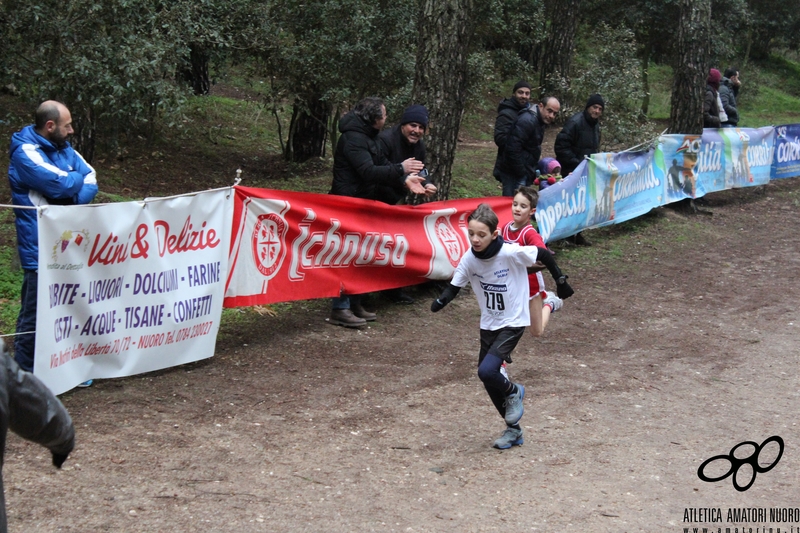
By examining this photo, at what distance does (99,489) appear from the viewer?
4926mm

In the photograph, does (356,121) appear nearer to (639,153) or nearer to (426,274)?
(426,274)

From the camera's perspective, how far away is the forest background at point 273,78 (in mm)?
9234

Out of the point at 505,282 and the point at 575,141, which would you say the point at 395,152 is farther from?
the point at 575,141

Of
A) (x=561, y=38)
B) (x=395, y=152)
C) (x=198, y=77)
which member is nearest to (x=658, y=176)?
(x=395, y=152)

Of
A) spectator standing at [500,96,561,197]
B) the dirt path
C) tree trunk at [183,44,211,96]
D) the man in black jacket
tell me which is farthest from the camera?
tree trunk at [183,44,211,96]

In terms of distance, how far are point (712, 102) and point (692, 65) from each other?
1784mm

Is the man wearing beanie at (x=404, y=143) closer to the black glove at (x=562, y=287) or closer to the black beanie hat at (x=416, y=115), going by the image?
A: the black beanie hat at (x=416, y=115)

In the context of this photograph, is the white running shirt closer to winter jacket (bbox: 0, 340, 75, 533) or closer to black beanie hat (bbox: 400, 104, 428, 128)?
black beanie hat (bbox: 400, 104, 428, 128)

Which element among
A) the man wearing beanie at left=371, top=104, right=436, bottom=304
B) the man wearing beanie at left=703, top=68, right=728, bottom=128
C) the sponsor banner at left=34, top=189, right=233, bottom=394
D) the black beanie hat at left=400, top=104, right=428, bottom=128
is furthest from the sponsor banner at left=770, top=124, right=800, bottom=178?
the sponsor banner at left=34, top=189, right=233, bottom=394

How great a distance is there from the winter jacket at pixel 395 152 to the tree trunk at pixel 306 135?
20.5 feet

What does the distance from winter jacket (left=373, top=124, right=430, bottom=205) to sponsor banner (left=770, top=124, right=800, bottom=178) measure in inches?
485

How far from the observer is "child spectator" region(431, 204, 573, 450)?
19.2 feet

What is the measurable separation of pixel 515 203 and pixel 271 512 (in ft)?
10.4

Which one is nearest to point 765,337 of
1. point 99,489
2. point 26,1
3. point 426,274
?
point 426,274
